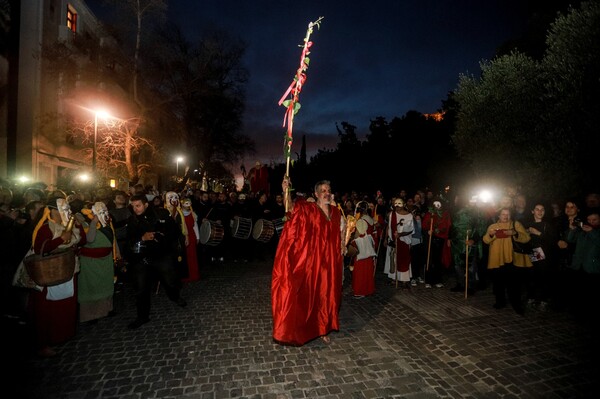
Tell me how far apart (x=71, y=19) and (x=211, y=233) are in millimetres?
19073

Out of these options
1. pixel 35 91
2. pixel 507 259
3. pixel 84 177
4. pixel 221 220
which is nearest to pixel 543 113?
pixel 507 259

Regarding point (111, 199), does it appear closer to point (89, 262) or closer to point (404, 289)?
point (89, 262)

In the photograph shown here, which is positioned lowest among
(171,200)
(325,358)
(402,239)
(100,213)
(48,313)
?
(325,358)

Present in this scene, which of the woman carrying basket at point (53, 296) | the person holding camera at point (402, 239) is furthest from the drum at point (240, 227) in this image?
the woman carrying basket at point (53, 296)

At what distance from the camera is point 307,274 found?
4.75m

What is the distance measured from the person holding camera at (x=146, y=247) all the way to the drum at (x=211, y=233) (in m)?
3.06

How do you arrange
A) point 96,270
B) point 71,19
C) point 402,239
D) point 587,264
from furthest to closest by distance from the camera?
1. point 71,19
2. point 402,239
3. point 587,264
4. point 96,270

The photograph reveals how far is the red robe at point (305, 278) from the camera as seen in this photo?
459 centimetres

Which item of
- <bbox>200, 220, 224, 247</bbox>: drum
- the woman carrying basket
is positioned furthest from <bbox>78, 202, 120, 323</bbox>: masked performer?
<bbox>200, 220, 224, 247</bbox>: drum

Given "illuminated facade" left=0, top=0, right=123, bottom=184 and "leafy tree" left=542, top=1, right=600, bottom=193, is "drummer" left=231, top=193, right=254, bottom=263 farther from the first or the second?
"illuminated facade" left=0, top=0, right=123, bottom=184

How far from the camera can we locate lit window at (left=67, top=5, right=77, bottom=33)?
63.3 ft

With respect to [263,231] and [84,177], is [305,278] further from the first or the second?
[84,177]

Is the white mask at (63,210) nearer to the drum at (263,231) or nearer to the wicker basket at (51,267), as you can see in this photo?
the wicker basket at (51,267)

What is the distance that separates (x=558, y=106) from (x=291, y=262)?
28.2ft
